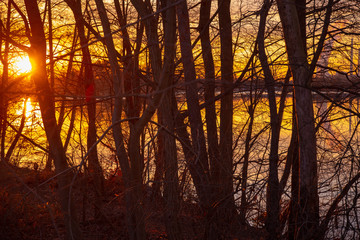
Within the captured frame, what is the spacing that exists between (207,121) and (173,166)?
2.71 meters

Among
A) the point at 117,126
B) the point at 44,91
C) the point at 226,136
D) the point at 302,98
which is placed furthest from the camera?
the point at 226,136

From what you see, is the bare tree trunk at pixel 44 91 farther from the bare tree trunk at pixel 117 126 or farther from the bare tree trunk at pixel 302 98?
the bare tree trunk at pixel 302 98

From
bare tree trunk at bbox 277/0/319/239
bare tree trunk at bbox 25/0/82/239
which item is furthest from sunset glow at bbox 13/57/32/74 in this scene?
bare tree trunk at bbox 277/0/319/239

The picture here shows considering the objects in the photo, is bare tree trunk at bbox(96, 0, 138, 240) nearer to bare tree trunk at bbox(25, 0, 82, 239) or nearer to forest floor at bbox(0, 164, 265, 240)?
forest floor at bbox(0, 164, 265, 240)

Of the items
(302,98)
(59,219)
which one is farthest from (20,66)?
(302,98)

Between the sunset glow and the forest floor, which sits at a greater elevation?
Answer: the sunset glow

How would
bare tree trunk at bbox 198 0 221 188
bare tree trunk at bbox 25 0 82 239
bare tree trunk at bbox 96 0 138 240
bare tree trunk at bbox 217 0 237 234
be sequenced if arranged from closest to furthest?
bare tree trunk at bbox 217 0 237 234 < bare tree trunk at bbox 96 0 138 240 < bare tree trunk at bbox 25 0 82 239 < bare tree trunk at bbox 198 0 221 188

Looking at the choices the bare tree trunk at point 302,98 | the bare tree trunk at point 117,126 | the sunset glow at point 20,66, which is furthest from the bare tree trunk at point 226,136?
the sunset glow at point 20,66

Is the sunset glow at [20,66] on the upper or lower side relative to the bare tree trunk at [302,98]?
upper

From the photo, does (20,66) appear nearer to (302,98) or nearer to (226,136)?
(226,136)

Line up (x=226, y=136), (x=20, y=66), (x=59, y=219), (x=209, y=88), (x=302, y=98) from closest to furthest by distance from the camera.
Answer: (x=302, y=98)
(x=226, y=136)
(x=209, y=88)
(x=59, y=219)
(x=20, y=66)

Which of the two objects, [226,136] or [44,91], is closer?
[44,91]

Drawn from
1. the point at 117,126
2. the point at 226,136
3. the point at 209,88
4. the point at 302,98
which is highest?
the point at 209,88

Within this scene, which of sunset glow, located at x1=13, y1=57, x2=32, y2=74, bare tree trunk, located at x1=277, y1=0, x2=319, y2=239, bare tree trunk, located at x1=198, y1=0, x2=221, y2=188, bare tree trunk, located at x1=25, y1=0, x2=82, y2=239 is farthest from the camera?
sunset glow, located at x1=13, y1=57, x2=32, y2=74
